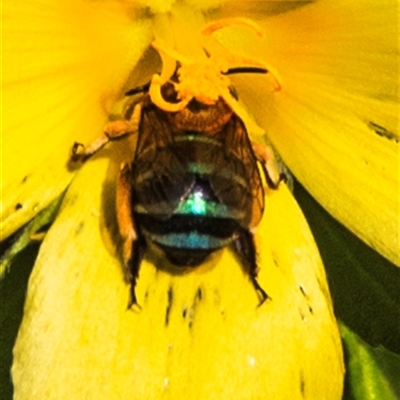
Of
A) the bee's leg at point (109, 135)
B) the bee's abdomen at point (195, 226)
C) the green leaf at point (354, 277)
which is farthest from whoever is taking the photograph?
the green leaf at point (354, 277)

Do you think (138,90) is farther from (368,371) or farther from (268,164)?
(368,371)

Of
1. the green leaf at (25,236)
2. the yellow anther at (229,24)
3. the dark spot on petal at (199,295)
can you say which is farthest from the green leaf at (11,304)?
the yellow anther at (229,24)

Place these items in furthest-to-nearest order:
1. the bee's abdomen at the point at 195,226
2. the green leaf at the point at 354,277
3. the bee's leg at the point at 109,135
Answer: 1. the green leaf at the point at 354,277
2. the bee's leg at the point at 109,135
3. the bee's abdomen at the point at 195,226

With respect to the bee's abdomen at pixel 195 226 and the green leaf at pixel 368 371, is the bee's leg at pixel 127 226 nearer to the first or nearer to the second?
the bee's abdomen at pixel 195 226

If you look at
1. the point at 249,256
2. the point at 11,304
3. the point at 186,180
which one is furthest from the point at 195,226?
the point at 11,304

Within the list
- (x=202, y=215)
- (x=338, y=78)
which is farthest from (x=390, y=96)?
(x=202, y=215)

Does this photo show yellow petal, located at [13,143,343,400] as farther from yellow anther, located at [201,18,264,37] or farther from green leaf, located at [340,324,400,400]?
yellow anther, located at [201,18,264,37]

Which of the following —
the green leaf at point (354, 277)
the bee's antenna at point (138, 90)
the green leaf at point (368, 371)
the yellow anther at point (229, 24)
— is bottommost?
the green leaf at point (368, 371)

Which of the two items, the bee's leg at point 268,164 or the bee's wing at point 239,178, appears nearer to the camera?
the bee's wing at point 239,178
